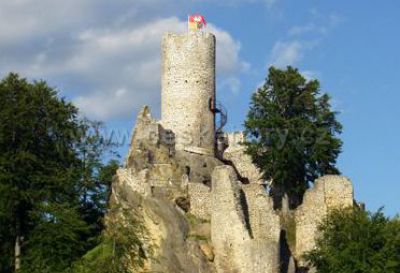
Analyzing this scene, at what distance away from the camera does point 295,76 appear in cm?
5578

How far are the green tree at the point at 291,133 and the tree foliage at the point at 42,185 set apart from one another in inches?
336

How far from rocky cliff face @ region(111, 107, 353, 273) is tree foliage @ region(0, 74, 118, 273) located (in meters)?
2.64

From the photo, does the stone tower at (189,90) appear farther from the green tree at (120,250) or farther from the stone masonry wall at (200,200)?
the green tree at (120,250)

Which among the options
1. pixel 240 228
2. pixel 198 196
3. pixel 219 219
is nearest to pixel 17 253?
pixel 198 196

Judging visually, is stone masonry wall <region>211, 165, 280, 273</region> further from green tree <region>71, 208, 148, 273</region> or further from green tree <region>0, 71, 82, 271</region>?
green tree <region>0, 71, 82, 271</region>

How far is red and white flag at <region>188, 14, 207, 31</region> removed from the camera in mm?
58950

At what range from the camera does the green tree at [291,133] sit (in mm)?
53688

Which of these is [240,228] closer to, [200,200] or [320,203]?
[200,200]

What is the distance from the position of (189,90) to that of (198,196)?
8.06m

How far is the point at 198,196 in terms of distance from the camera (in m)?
50.6

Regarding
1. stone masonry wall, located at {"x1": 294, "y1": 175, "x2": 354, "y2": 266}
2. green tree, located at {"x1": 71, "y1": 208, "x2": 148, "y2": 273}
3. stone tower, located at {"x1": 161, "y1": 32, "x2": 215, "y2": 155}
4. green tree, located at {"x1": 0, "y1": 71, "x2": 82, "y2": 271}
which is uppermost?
stone tower, located at {"x1": 161, "y1": 32, "x2": 215, "y2": 155}

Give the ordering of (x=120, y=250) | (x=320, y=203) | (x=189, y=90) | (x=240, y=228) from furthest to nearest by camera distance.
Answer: (x=189, y=90), (x=320, y=203), (x=240, y=228), (x=120, y=250)

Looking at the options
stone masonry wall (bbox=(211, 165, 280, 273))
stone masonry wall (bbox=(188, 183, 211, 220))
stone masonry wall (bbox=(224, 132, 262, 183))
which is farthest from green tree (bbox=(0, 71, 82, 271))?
stone masonry wall (bbox=(224, 132, 262, 183))

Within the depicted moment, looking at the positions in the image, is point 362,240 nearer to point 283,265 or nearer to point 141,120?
point 283,265
